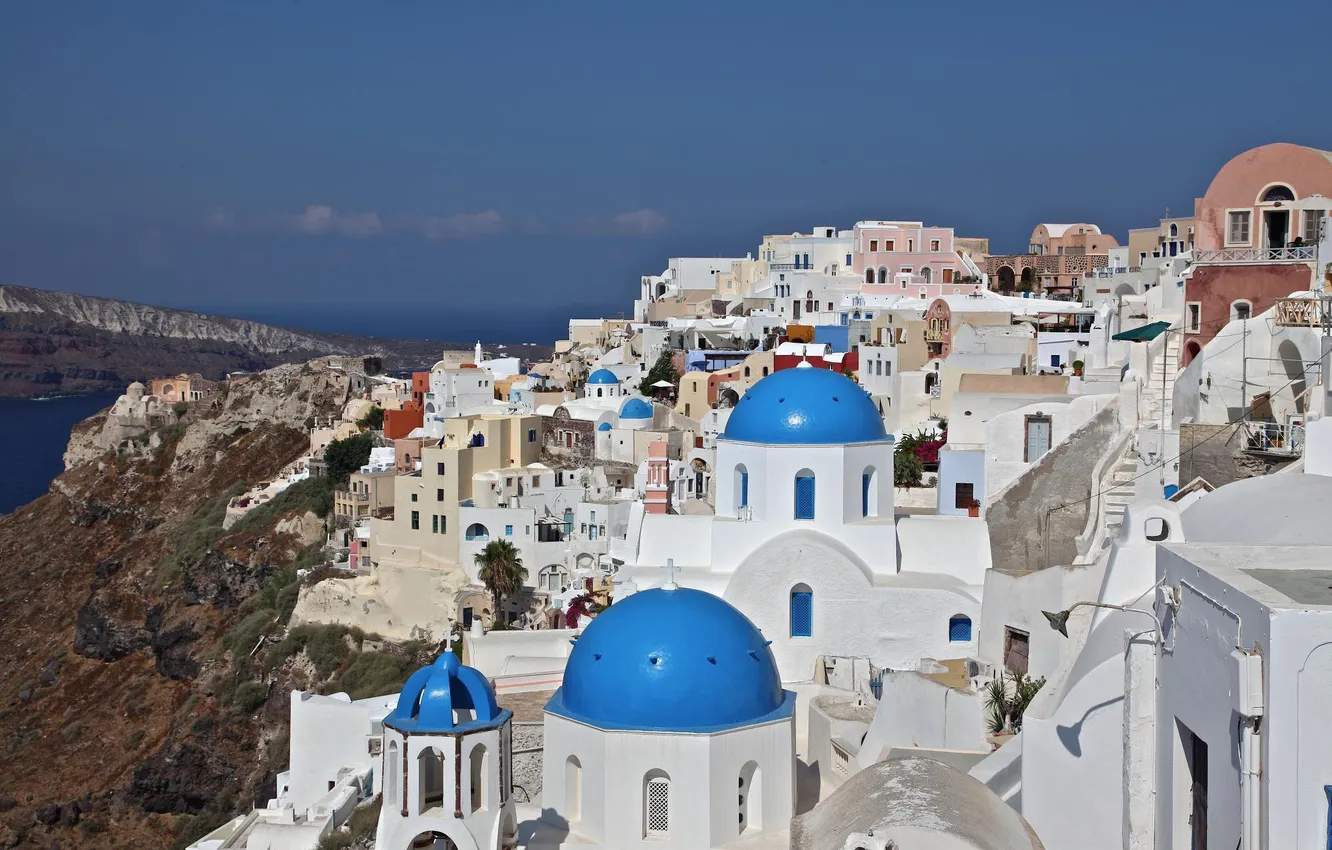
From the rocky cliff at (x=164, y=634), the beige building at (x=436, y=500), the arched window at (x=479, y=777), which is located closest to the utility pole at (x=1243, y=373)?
the arched window at (x=479, y=777)

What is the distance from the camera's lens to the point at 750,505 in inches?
836

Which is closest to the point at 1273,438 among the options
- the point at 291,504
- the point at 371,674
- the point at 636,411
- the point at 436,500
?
the point at 371,674

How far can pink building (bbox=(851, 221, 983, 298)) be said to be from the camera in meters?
51.7

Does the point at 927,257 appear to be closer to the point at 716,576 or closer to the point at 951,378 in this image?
the point at 951,378

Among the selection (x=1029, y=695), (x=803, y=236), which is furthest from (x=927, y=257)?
(x=1029, y=695)

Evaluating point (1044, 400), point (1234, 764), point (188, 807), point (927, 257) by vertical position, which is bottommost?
point (188, 807)

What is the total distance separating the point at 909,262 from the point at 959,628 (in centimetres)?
3530

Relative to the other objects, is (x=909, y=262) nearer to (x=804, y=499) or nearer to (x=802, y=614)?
(x=804, y=499)

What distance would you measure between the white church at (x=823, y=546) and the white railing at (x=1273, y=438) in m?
4.98

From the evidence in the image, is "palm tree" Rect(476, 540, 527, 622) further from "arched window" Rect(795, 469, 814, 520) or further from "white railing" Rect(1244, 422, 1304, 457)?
"white railing" Rect(1244, 422, 1304, 457)


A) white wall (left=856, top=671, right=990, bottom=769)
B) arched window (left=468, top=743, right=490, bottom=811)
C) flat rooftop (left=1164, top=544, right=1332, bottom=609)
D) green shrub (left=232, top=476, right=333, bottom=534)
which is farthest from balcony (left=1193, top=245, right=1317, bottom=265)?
green shrub (left=232, top=476, right=333, bottom=534)

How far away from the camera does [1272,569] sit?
888cm

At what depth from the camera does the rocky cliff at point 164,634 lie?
38.2 meters

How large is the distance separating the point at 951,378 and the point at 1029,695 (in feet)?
62.2
